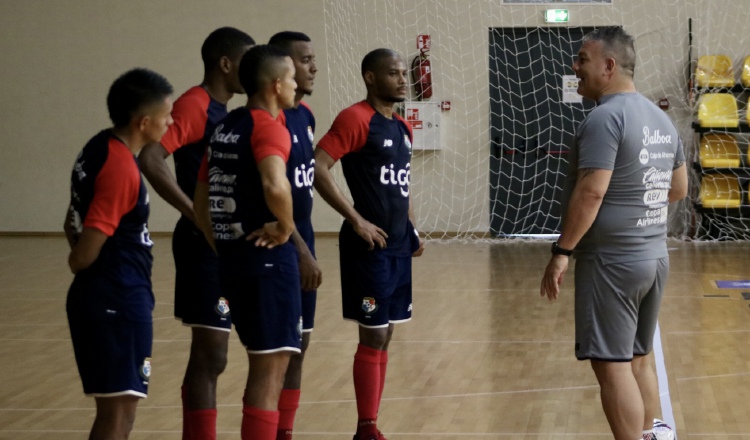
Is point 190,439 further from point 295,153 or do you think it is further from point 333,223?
point 333,223

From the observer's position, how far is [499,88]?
12.6 metres

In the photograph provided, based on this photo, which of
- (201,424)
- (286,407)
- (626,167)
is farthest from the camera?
(286,407)

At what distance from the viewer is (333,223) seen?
13.1 metres

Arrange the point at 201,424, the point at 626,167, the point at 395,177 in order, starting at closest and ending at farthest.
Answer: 1. the point at 626,167
2. the point at 201,424
3. the point at 395,177

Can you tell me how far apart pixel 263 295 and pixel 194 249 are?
2.02ft

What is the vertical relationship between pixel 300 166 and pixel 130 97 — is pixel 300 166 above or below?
below

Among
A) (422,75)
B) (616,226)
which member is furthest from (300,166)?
(422,75)

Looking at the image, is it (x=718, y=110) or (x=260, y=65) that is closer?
(x=260, y=65)

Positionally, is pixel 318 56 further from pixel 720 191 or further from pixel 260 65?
pixel 260 65

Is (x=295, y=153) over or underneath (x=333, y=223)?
over

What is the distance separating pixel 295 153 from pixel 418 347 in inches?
126

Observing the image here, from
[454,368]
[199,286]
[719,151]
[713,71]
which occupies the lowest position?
[454,368]

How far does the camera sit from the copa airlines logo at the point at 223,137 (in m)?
3.20

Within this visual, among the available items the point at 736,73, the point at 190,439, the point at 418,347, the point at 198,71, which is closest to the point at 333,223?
the point at 198,71
